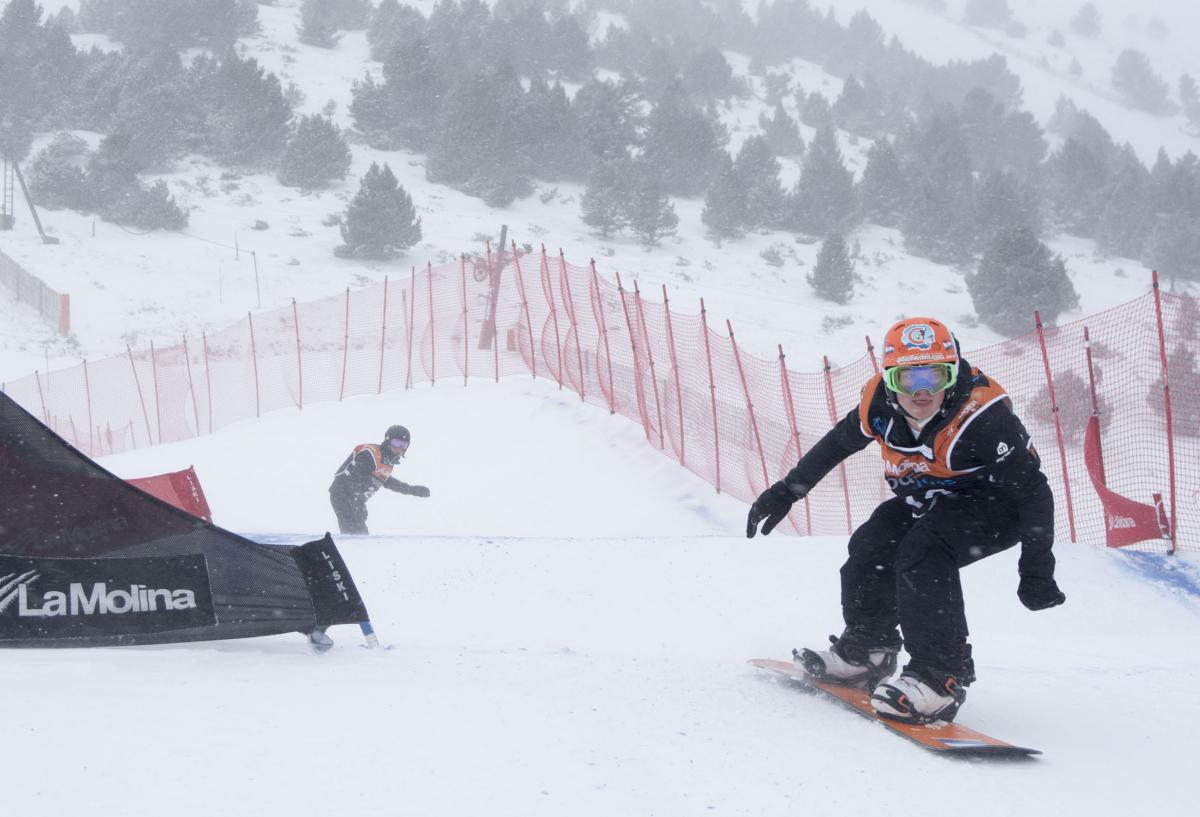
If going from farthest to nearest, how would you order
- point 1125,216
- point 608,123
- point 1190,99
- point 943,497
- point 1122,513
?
point 1190,99, point 1125,216, point 608,123, point 1122,513, point 943,497

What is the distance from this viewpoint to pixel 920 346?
3.28 metres

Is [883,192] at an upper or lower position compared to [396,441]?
upper

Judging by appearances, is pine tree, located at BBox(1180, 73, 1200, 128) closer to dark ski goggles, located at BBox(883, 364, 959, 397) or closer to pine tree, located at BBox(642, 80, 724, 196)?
pine tree, located at BBox(642, 80, 724, 196)

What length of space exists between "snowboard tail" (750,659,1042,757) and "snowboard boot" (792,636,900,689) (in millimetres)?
34

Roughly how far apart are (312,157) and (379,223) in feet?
33.5

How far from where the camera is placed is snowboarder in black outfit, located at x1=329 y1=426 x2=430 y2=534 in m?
8.69

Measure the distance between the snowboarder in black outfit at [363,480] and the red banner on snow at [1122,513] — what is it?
17.6ft

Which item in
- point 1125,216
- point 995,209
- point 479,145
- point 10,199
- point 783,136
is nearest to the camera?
point 10,199

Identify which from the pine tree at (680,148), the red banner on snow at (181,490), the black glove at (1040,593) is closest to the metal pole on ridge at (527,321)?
the red banner on snow at (181,490)

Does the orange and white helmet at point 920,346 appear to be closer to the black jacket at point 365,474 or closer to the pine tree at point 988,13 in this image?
the black jacket at point 365,474

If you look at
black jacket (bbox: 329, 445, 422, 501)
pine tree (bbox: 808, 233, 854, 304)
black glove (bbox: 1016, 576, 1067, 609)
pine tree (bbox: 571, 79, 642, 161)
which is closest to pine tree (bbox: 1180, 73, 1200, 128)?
pine tree (bbox: 571, 79, 642, 161)

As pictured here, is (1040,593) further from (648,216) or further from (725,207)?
(725,207)

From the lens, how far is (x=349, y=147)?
52000mm

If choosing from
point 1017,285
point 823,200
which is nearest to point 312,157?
point 823,200
